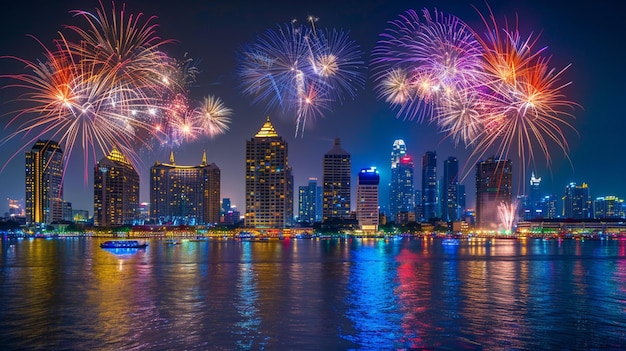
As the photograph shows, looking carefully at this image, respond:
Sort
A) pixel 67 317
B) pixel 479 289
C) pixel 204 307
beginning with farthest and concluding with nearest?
pixel 479 289
pixel 204 307
pixel 67 317

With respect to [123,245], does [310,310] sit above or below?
above

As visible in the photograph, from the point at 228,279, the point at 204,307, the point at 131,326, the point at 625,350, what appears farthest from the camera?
the point at 228,279

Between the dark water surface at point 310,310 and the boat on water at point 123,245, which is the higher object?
the dark water surface at point 310,310

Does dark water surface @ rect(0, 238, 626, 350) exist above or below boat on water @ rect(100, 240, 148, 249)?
above

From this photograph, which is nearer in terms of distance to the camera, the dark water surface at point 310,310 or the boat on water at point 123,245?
the dark water surface at point 310,310

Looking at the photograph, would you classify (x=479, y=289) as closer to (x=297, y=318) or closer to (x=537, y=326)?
(x=537, y=326)

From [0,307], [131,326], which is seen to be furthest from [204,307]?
[0,307]

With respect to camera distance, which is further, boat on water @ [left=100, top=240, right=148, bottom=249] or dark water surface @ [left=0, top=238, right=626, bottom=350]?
boat on water @ [left=100, top=240, right=148, bottom=249]

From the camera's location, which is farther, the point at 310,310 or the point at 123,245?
the point at 123,245
